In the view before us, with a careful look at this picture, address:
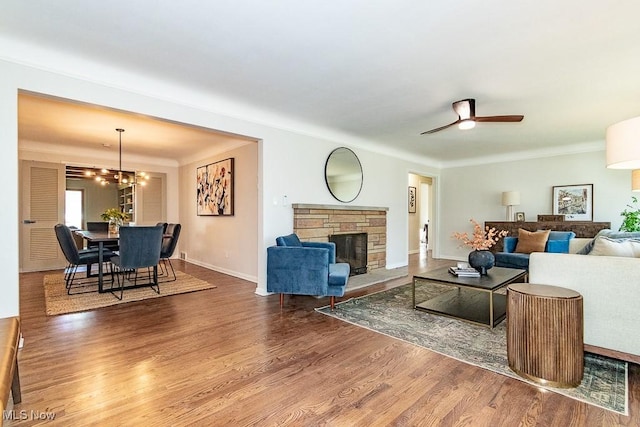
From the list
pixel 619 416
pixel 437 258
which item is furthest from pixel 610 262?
pixel 437 258

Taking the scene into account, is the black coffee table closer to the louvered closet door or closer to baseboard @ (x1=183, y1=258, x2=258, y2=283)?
baseboard @ (x1=183, y1=258, x2=258, y2=283)

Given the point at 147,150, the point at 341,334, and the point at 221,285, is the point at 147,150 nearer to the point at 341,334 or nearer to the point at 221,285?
the point at 221,285

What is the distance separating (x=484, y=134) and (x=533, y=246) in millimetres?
1983

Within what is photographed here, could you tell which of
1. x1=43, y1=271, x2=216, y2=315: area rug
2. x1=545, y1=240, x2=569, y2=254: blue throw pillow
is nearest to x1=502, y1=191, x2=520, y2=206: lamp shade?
x1=545, y1=240, x2=569, y2=254: blue throw pillow

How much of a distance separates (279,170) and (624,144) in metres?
3.44

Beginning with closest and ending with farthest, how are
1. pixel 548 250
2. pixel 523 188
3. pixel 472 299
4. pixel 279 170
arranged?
pixel 472 299 < pixel 279 170 < pixel 548 250 < pixel 523 188

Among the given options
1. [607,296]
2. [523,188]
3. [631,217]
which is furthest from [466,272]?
[523,188]

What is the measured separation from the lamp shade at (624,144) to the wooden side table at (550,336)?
88 centimetres

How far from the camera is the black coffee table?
296 cm

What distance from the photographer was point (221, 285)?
4609 millimetres

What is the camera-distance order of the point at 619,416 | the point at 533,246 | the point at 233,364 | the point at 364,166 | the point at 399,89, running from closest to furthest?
the point at 619,416 < the point at 233,364 < the point at 399,89 < the point at 533,246 < the point at 364,166

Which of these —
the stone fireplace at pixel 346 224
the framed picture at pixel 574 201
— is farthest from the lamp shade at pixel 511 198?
the stone fireplace at pixel 346 224

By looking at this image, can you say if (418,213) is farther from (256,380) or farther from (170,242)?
(256,380)

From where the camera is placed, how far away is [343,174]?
5.20m
